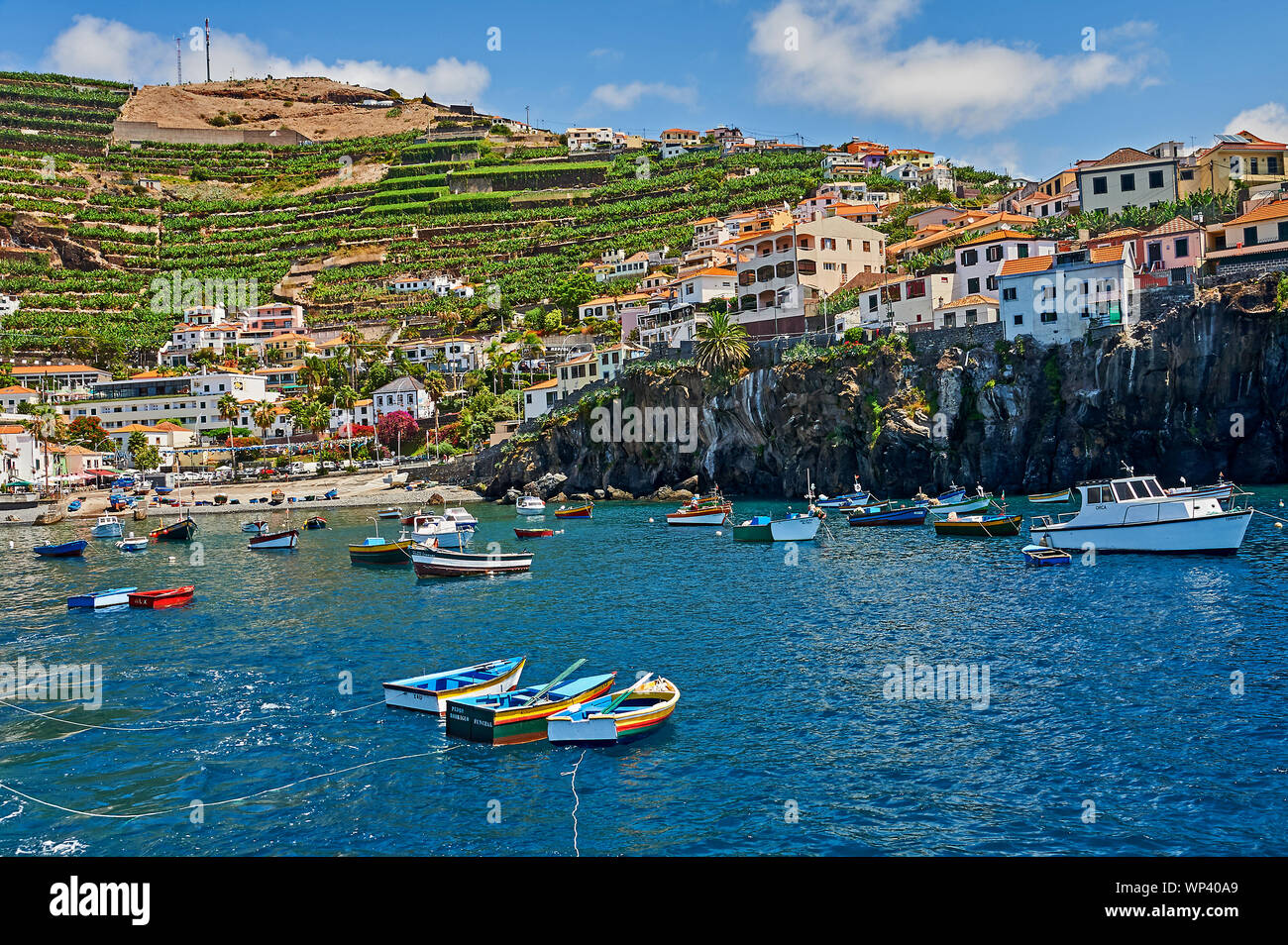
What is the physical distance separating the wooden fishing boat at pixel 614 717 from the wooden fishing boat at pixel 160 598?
30.2 m

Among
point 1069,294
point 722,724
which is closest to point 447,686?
point 722,724

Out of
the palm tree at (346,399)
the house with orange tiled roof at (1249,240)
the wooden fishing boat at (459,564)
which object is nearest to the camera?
the wooden fishing boat at (459,564)

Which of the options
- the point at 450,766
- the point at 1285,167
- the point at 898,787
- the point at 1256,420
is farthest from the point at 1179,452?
the point at 450,766

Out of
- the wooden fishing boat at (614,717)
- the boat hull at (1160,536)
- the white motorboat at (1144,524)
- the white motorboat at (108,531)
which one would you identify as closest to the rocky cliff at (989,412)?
the white motorboat at (1144,524)

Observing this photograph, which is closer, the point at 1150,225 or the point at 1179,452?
the point at 1179,452

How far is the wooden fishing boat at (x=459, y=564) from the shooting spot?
5056 centimetres

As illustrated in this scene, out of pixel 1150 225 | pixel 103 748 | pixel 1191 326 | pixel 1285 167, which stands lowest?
pixel 103 748

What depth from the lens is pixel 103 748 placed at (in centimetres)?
2402

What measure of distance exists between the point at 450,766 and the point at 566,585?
78.9 feet

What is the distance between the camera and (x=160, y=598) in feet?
147
